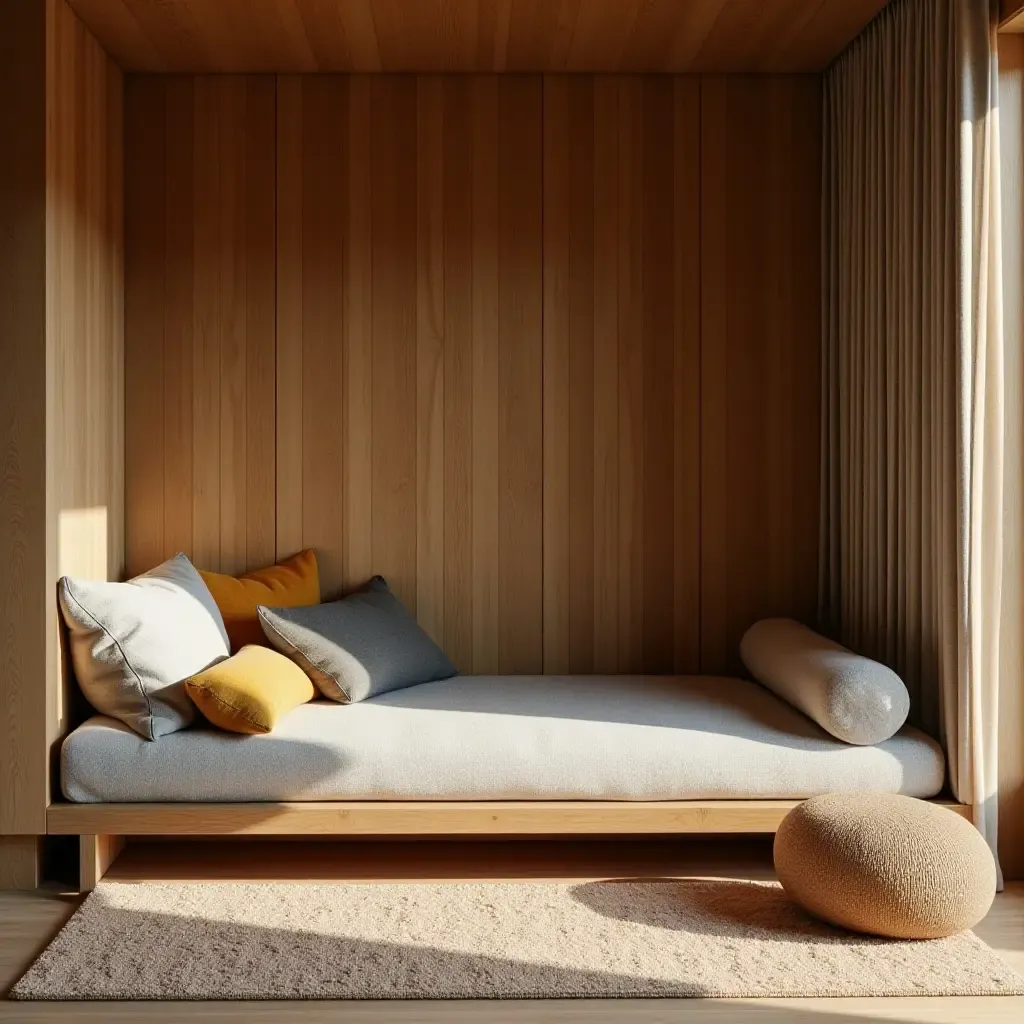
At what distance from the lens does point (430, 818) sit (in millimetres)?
3049

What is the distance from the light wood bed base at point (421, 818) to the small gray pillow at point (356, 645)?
17.2 inches

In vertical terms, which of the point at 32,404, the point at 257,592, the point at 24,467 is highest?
the point at 32,404

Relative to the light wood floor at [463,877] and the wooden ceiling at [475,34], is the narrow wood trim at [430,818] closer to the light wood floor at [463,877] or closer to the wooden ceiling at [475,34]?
the light wood floor at [463,877]

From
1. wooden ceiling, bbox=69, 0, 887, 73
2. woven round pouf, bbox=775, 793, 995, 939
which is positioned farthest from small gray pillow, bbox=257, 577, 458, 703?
wooden ceiling, bbox=69, 0, 887, 73

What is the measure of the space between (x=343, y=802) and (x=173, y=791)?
1.48 ft

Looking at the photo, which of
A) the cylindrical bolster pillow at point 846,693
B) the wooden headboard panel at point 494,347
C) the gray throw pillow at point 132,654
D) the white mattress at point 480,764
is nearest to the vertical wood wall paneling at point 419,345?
the wooden headboard panel at point 494,347

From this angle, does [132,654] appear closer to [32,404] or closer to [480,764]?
[32,404]

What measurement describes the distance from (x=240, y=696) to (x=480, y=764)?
2.19ft

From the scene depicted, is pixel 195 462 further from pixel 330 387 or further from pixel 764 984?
pixel 764 984

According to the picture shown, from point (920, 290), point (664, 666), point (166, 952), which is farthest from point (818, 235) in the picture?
point (166, 952)

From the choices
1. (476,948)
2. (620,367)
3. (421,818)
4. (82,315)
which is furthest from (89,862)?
(620,367)

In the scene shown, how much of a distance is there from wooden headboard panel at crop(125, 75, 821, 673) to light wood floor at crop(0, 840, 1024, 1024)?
0.78 metres

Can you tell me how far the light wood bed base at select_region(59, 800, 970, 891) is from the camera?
303cm

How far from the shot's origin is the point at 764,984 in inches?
96.7
